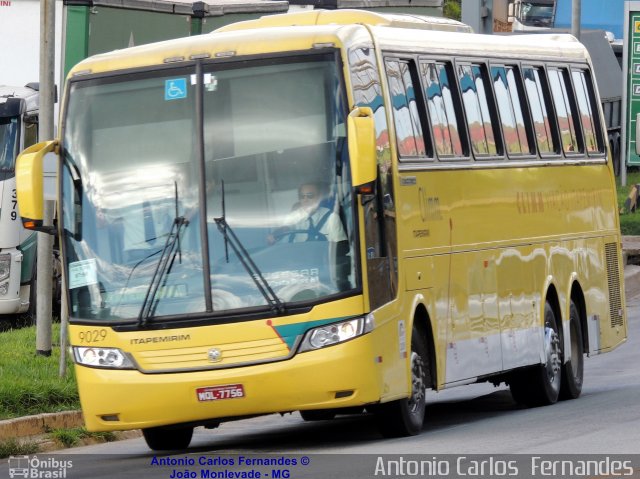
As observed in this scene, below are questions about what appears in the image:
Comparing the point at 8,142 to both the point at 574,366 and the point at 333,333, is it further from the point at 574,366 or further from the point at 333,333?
the point at 333,333

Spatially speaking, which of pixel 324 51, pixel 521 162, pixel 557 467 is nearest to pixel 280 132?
pixel 324 51

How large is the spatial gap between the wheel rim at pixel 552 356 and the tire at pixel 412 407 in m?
3.27

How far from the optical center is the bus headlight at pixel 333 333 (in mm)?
12312

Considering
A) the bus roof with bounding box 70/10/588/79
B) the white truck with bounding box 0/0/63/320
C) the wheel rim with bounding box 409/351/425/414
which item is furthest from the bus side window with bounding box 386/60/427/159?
the white truck with bounding box 0/0/63/320

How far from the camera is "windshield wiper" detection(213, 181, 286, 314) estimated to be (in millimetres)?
12359

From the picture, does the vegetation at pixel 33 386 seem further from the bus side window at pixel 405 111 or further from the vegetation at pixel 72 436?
the bus side window at pixel 405 111

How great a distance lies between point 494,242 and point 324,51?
364 centimetres

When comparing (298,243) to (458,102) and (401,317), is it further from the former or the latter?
(458,102)

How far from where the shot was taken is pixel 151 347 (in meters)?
12.5

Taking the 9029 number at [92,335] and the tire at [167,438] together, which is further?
the tire at [167,438]

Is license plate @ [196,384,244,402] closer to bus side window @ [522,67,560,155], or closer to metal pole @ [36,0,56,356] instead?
bus side window @ [522,67,560,155]

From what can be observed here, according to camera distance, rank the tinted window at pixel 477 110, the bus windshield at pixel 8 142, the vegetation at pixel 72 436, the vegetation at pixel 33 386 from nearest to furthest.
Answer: the vegetation at pixel 72 436 → the vegetation at pixel 33 386 → the tinted window at pixel 477 110 → the bus windshield at pixel 8 142

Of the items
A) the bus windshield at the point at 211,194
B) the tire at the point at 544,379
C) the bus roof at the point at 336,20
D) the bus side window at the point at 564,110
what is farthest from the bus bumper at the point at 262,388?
the bus side window at the point at 564,110

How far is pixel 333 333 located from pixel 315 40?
2.16m
